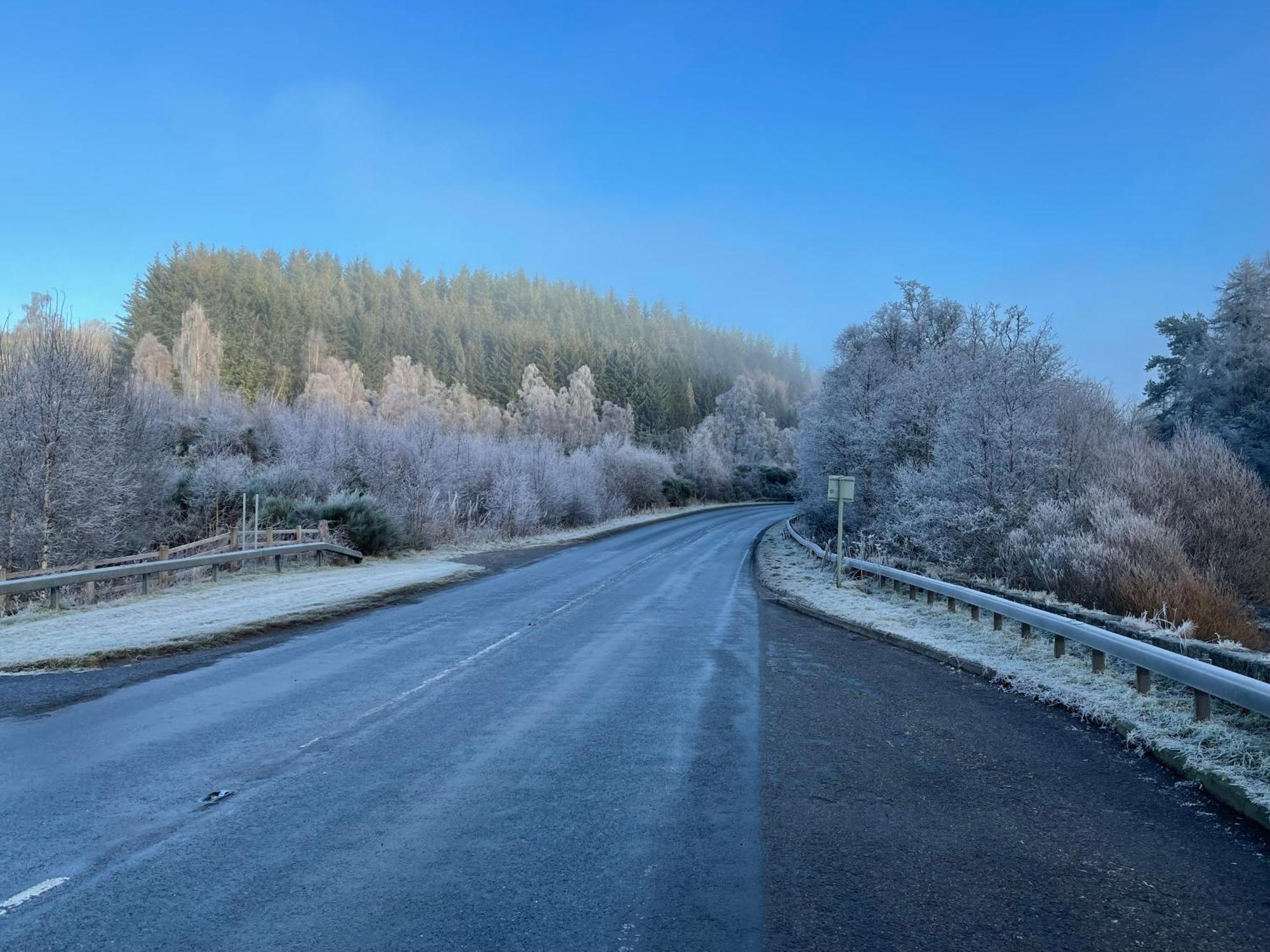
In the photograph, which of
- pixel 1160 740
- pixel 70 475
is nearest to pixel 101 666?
pixel 1160 740

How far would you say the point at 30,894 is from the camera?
3945 millimetres

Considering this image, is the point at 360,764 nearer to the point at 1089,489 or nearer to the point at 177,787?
the point at 177,787

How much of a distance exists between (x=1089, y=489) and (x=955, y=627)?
763 cm

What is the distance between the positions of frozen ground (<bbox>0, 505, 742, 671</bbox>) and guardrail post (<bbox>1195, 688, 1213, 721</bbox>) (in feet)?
38.4

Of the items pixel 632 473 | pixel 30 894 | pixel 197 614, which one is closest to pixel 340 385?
pixel 632 473

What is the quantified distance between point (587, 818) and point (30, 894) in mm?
2862

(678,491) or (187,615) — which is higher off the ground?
(678,491)

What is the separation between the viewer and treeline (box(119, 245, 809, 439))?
82938mm

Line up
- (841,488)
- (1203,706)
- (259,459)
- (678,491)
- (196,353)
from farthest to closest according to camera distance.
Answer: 1. (196,353)
2. (678,491)
3. (259,459)
4. (841,488)
5. (1203,706)

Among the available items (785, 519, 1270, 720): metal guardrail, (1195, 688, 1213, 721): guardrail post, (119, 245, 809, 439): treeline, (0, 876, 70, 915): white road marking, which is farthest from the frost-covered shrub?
(0, 876, 70, 915): white road marking

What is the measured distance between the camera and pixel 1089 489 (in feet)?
59.6

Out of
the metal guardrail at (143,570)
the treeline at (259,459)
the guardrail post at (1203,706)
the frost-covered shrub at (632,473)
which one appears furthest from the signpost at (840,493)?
the frost-covered shrub at (632,473)

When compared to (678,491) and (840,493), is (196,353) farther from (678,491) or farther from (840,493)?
(840,493)

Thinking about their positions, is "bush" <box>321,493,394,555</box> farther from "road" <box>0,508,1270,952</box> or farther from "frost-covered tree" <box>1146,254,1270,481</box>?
"frost-covered tree" <box>1146,254,1270,481</box>
